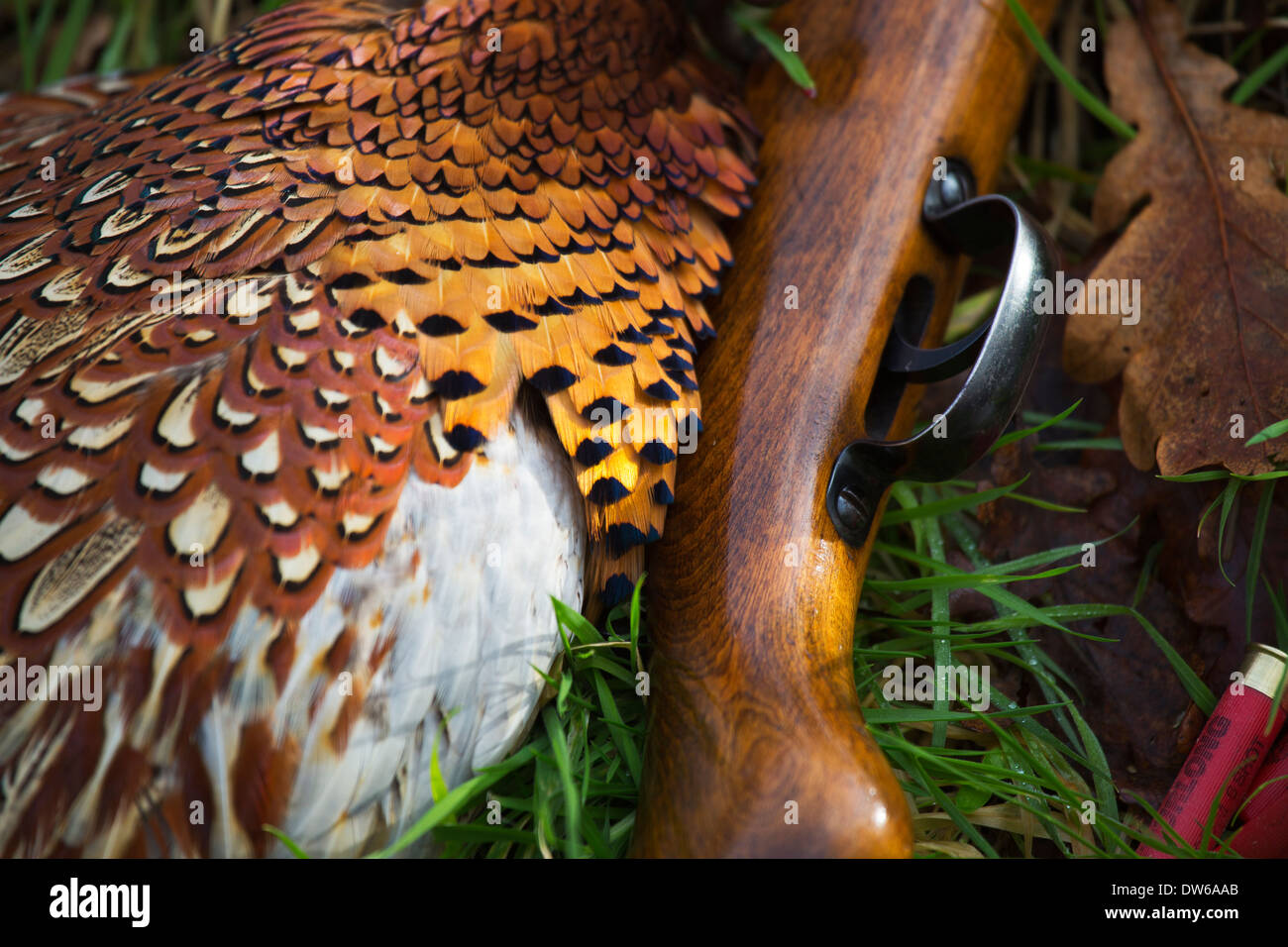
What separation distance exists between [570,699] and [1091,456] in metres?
0.82

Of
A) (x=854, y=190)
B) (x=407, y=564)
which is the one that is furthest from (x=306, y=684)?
(x=854, y=190)

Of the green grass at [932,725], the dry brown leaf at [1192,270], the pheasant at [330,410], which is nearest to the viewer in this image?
the pheasant at [330,410]

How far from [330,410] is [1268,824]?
3.33ft

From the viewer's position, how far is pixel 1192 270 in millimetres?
1179

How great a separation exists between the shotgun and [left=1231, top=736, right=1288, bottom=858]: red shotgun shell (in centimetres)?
44

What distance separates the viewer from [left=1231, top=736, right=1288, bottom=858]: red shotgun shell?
35.8 inches

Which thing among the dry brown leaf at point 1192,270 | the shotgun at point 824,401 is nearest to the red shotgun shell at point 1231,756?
the dry brown leaf at point 1192,270

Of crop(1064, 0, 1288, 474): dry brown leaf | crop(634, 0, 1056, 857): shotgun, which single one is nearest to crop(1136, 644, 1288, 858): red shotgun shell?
crop(1064, 0, 1288, 474): dry brown leaf

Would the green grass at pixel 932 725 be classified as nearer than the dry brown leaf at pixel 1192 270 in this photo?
Yes

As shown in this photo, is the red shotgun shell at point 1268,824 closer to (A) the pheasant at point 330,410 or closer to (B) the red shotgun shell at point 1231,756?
(B) the red shotgun shell at point 1231,756

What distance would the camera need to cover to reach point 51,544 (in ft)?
2.25

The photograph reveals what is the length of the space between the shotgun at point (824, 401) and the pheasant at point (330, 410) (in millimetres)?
75

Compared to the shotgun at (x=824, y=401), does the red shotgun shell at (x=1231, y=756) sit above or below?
below

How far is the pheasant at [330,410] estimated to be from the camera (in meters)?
0.68
